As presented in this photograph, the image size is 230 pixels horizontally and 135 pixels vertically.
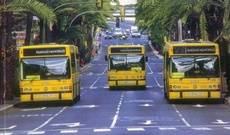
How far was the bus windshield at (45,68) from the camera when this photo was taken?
3572cm

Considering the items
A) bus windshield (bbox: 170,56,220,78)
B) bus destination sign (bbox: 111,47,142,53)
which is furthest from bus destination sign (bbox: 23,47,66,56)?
bus destination sign (bbox: 111,47,142,53)

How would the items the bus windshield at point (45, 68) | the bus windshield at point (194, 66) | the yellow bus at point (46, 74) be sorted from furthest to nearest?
the bus windshield at point (45, 68) < the yellow bus at point (46, 74) < the bus windshield at point (194, 66)

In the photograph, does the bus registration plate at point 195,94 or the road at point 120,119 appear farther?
the bus registration plate at point 195,94

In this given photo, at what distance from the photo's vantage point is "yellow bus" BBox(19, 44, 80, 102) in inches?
1401

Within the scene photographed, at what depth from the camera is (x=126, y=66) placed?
165 ft

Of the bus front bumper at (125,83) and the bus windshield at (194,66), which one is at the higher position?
the bus windshield at (194,66)

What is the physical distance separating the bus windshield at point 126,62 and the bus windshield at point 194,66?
14435 millimetres

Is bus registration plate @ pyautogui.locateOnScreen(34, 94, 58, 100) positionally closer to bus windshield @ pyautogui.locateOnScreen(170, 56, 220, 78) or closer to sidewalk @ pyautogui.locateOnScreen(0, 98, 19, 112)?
sidewalk @ pyautogui.locateOnScreen(0, 98, 19, 112)

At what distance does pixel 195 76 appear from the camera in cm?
3531

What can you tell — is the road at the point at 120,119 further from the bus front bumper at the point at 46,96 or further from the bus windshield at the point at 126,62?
the bus windshield at the point at 126,62

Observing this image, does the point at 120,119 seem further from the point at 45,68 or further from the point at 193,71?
the point at 45,68

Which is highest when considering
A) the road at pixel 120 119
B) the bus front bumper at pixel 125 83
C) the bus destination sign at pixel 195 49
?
the bus destination sign at pixel 195 49


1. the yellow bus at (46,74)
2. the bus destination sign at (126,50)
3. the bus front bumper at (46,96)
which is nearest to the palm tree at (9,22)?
the yellow bus at (46,74)

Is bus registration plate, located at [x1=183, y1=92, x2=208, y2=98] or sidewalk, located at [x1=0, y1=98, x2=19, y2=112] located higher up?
bus registration plate, located at [x1=183, y1=92, x2=208, y2=98]
